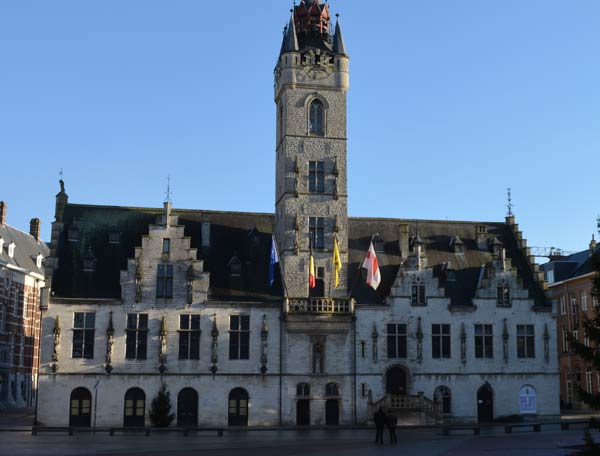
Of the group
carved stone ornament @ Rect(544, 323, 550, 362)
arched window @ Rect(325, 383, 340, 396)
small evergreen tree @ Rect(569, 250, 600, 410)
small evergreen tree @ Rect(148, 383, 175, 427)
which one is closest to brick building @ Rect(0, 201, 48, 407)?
small evergreen tree @ Rect(148, 383, 175, 427)

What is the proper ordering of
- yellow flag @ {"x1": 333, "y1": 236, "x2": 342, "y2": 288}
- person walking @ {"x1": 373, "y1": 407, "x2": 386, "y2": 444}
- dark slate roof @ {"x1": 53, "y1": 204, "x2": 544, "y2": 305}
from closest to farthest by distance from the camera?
person walking @ {"x1": 373, "y1": 407, "x2": 386, "y2": 444} < dark slate roof @ {"x1": 53, "y1": 204, "x2": 544, "y2": 305} < yellow flag @ {"x1": 333, "y1": 236, "x2": 342, "y2": 288}

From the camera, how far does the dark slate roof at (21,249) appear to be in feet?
267

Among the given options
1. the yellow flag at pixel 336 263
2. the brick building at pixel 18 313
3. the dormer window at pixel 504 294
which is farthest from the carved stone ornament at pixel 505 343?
the brick building at pixel 18 313

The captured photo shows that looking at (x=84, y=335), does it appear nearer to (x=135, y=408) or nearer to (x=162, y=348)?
(x=162, y=348)

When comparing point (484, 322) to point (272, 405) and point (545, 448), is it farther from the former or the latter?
point (545, 448)

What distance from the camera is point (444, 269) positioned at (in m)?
60.4

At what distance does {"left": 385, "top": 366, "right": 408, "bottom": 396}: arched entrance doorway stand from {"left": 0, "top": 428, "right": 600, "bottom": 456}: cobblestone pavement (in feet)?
31.7

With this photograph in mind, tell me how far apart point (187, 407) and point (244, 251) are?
11445mm

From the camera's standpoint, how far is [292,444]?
1481 inches

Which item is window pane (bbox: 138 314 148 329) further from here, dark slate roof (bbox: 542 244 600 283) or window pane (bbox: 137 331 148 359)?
dark slate roof (bbox: 542 244 600 283)

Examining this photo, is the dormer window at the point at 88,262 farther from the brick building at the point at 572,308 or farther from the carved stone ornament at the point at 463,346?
the brick building at the point at 572,308

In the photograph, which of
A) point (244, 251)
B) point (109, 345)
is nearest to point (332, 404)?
point (244, 251)

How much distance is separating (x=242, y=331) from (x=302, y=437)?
1372 cm

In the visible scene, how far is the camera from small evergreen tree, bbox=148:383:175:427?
173 feet
